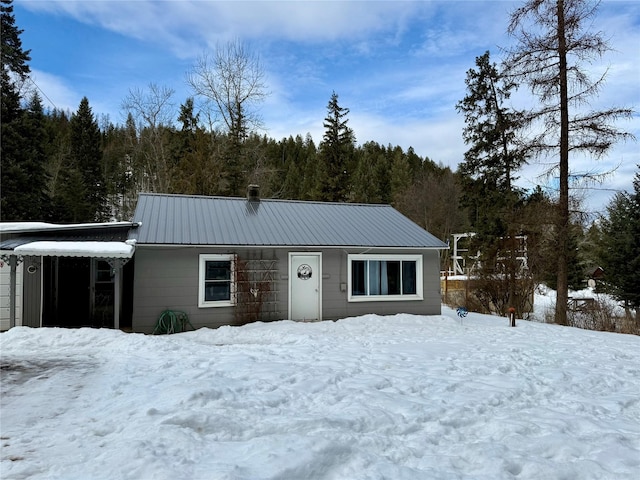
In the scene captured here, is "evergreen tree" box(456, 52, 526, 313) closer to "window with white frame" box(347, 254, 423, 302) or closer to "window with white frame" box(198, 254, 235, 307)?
"window with white frame" box(347, 254, 423, 302)

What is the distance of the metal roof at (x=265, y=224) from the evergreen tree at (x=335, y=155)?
13596 millimetres

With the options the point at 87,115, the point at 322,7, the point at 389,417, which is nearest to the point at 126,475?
the point at 389,417

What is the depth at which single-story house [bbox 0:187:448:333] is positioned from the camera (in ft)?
33.1

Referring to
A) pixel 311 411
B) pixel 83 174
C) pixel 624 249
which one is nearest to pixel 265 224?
pixel 311 411

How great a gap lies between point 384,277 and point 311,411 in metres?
8.11

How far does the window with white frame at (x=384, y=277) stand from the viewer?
38.9 ft

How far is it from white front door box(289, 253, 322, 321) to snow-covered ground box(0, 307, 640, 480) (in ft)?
10.9

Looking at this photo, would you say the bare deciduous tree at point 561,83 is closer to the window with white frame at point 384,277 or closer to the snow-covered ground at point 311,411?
the window with white frame at point 384,277

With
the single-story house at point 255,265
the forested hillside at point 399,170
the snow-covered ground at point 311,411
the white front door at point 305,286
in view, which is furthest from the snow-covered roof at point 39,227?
the forested hillside at point 399,170

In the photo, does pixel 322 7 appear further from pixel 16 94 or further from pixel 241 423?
pixel 16 94

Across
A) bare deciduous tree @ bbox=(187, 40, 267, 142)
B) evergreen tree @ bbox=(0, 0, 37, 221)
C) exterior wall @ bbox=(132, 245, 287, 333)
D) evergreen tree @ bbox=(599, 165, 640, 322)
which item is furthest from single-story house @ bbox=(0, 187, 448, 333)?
bare deciduous tree @ bbox=(187, 40, 267, 142)

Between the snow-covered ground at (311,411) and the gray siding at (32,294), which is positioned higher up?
the gray siding at (32,294)

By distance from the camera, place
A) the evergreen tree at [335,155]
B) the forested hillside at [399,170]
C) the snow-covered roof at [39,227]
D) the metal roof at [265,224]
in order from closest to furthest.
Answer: the snow-covered roof at [39,227], the metal roof at [265,224], the forested hillside at [399,170], the evergreen tree at [335,155]

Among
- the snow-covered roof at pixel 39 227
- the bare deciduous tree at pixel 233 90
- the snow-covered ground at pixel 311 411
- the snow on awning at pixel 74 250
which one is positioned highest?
the bare deciduous tree at pixel 233 90
